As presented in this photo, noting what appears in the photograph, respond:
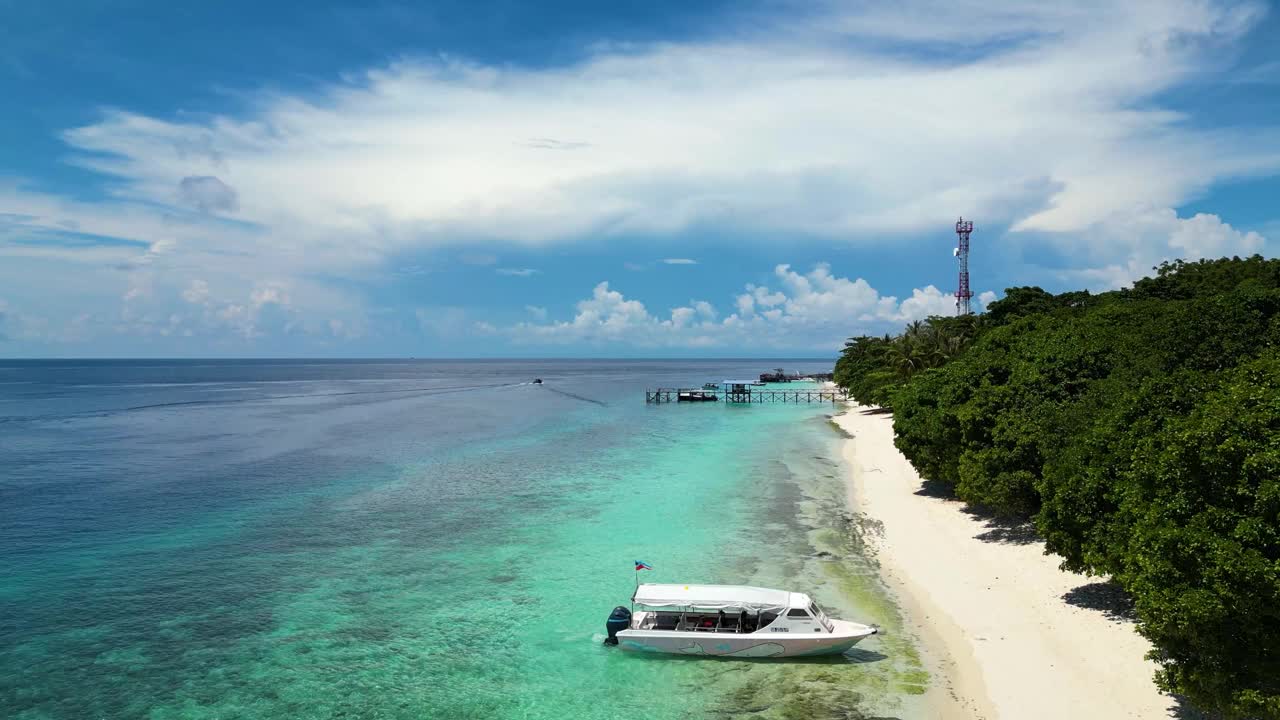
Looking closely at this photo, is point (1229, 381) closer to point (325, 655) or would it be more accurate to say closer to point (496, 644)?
point (496, 644)

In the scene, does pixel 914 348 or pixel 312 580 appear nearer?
pixel 312 580

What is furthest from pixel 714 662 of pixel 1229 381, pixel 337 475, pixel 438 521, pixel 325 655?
pixel 337 475

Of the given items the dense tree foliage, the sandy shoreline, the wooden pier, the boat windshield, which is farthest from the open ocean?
the wooden pier

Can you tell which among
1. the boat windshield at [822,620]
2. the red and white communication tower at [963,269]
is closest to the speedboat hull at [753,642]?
the boat windshield at [822,620]

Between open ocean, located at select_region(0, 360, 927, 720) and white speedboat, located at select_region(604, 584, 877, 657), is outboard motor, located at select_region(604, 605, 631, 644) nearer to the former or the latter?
white speedboat, located at select_region(604, 584, 877, 657)

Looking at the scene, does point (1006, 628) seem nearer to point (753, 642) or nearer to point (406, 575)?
point (753, 642)
